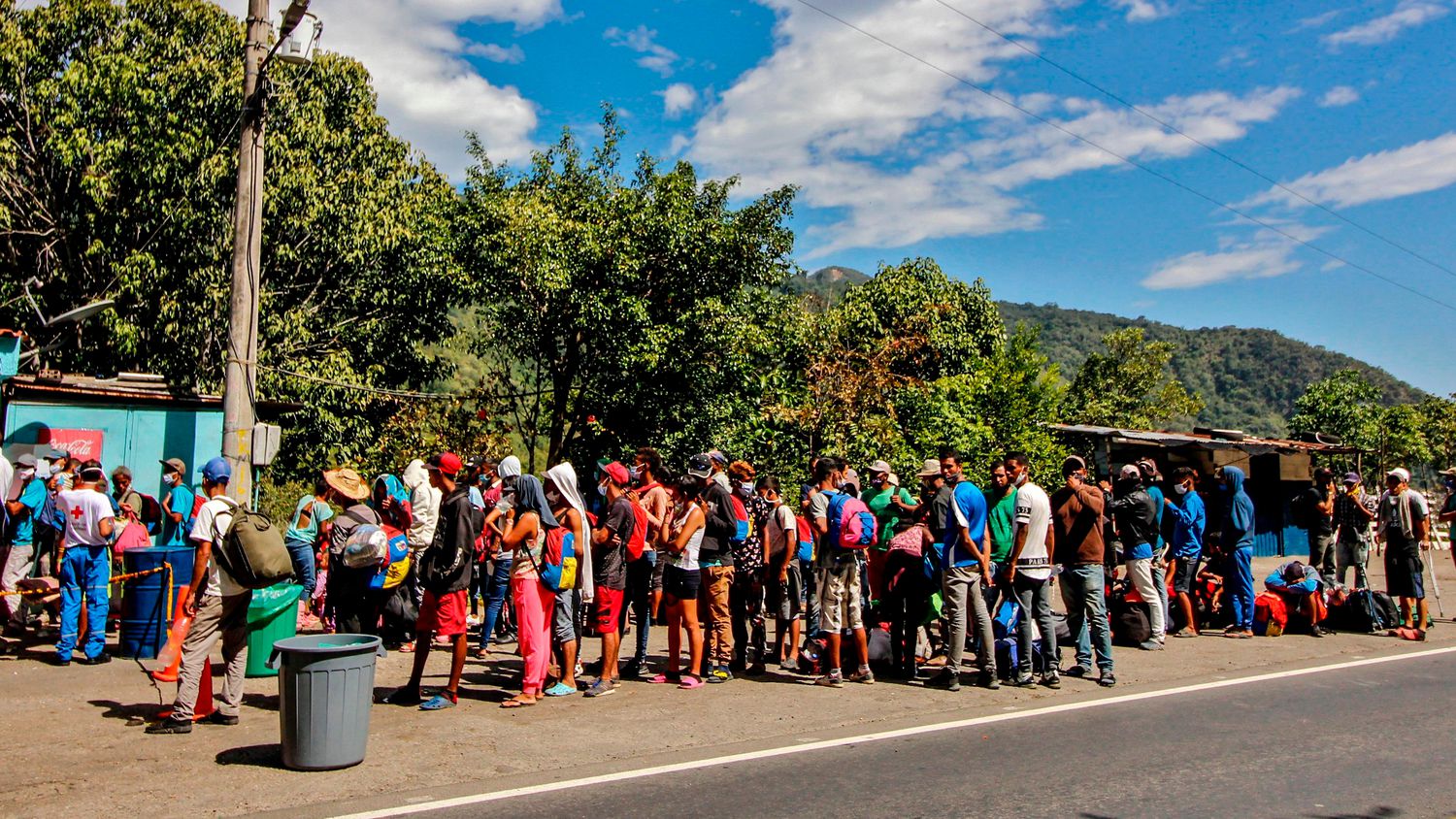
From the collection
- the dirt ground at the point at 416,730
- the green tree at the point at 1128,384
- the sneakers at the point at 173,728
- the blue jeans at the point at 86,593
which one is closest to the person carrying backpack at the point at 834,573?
the dirt ground at the point at 416,730

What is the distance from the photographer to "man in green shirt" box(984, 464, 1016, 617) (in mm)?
8922

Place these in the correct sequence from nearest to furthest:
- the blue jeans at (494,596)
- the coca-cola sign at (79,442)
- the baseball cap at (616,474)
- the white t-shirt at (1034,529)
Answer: the white t-shirt at (1034,529), the baseball cap at (616,474), the blue jeans at (494,596), the coca-cola sign at (79,442)

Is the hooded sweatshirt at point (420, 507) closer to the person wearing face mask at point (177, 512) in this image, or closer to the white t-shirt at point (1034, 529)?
the person wearing face mask at point (177, 512)

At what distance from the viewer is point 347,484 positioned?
28.9 ft

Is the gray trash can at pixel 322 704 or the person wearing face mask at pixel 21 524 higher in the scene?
the person wearing face mask at pixel 21 524

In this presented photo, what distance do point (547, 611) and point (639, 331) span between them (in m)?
12.5

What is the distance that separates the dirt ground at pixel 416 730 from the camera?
5922 mm

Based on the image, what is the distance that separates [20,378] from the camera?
1470 cm

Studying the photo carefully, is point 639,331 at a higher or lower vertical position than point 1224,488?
higher

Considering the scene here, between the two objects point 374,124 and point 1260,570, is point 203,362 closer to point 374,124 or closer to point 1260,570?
point 374,124

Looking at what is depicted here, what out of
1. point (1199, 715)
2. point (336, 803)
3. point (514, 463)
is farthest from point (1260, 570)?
point (336, 803)

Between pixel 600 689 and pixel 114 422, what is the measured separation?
35.3ft

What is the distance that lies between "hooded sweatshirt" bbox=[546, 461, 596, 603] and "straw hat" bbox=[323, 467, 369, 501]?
179cm

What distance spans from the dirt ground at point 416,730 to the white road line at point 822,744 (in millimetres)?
202
